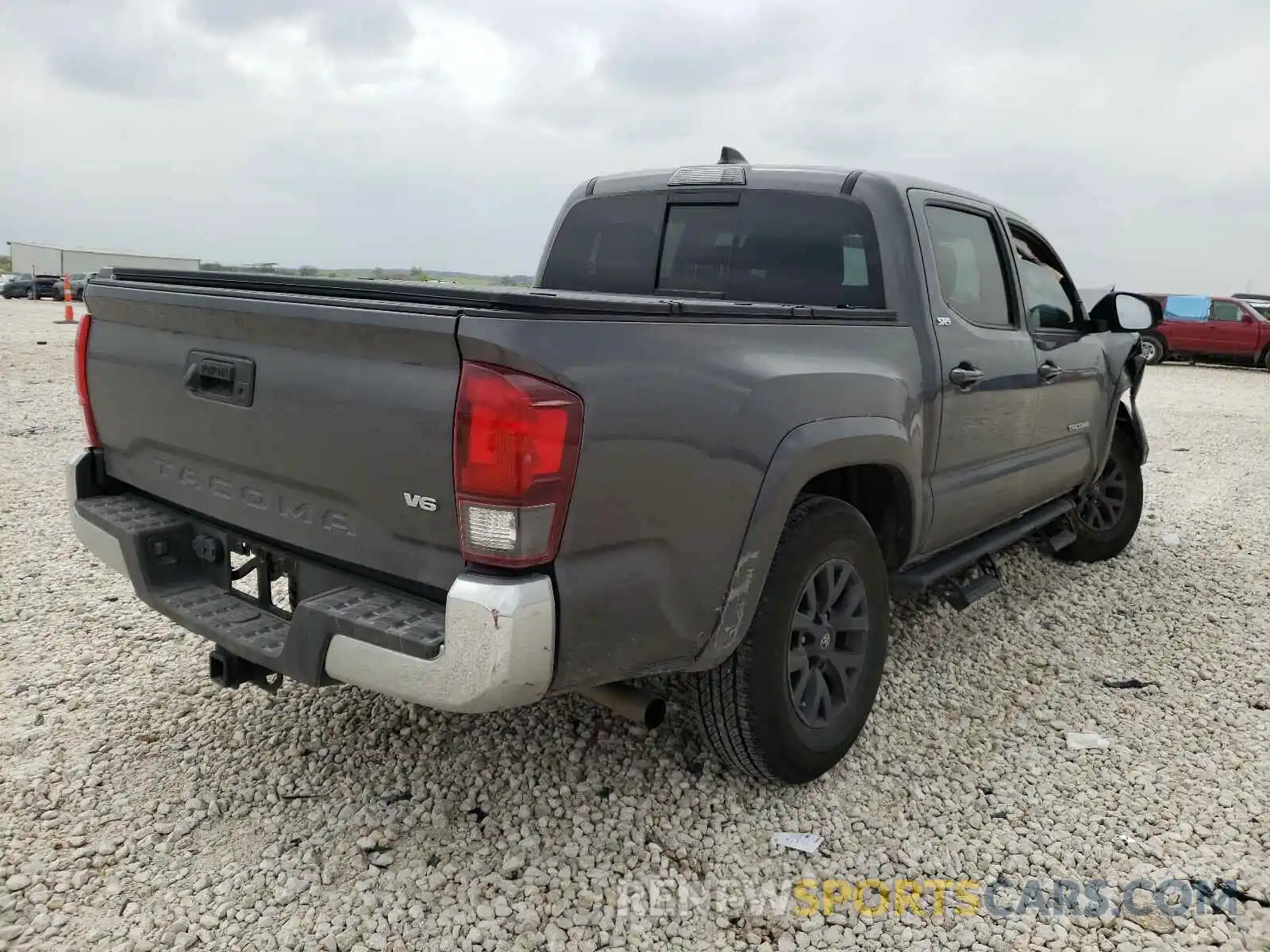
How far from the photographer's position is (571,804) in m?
2.86

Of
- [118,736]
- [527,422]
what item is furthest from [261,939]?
[527,422]

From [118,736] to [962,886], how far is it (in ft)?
8.79

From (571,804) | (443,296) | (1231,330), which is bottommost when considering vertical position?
(571,804)

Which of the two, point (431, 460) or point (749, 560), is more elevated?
point (431, 460)

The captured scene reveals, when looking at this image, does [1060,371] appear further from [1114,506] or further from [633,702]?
[633,702]

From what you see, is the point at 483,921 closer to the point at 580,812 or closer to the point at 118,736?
the point at 580,812

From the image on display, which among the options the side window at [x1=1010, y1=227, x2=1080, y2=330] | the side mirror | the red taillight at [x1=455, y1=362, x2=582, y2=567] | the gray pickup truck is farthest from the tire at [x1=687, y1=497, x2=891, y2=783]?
the side mirror

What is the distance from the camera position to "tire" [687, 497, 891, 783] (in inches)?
105

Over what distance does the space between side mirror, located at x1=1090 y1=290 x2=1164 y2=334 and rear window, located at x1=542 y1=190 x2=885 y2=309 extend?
257 centimetres

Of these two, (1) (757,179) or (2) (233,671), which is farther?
(1) (757,179)

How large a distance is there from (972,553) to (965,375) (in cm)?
80

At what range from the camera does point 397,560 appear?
222 cm

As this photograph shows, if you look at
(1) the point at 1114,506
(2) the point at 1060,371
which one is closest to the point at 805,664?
(2) the point at 1060,371

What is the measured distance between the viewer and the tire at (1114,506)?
5.61 m
